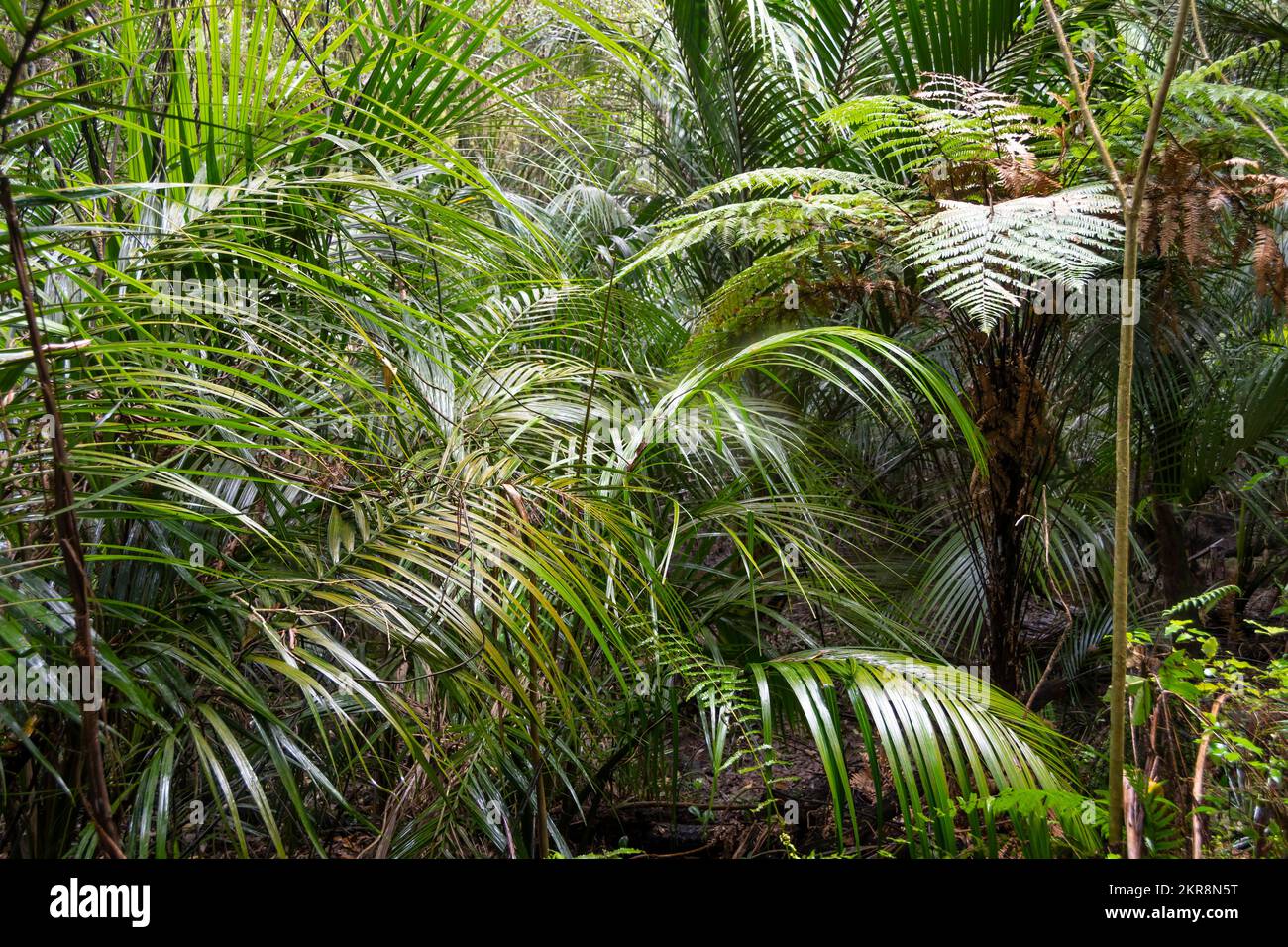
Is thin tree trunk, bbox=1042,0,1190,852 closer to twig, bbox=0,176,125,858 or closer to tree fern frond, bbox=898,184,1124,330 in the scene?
tree fern frond, bbox=898,184,1124,330

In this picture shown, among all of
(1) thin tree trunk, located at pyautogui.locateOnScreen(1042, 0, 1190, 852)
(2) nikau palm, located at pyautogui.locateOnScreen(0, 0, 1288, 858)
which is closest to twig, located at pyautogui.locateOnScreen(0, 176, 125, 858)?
(2) nikau palm, located at pyautogui.locateOnScreen(0, 0, 1288, 858)

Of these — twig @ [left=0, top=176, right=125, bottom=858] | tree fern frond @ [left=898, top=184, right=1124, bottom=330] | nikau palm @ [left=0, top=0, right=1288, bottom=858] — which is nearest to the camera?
twig @ [left=0, top=176, right=125, bottom=858]

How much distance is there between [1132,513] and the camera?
9.55 feet

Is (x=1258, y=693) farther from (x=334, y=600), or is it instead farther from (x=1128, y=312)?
(x=334, y=600)

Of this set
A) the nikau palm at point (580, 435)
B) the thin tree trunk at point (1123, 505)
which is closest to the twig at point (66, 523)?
the nikau palm at point (580, 435)

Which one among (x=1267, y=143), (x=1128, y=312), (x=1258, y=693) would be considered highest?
(x=1267, y=143)

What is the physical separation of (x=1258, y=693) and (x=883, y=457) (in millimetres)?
1932

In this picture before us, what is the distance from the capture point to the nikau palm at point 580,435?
126 cm

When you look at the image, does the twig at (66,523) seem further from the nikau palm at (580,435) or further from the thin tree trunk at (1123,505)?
the thin tree trunk at (1123,505)

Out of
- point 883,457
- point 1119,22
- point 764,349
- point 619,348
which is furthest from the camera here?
point 1119,22

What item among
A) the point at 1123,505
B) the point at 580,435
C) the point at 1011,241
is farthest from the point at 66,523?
the point at 1011,241

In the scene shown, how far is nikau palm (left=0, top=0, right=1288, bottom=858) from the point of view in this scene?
1.26m
